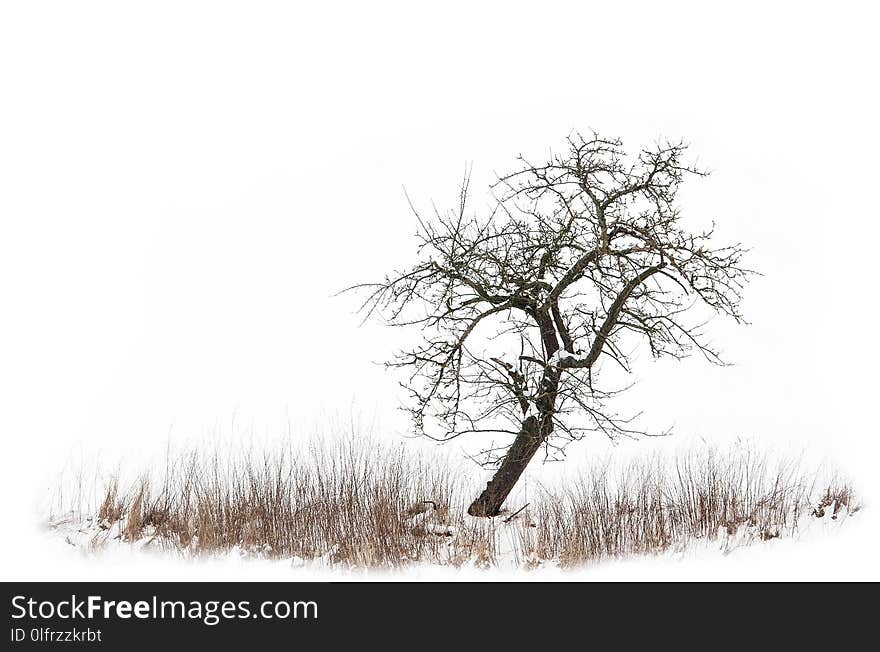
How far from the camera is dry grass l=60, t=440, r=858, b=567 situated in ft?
22.8

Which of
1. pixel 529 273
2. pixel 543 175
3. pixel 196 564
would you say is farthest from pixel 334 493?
pixel 543 175

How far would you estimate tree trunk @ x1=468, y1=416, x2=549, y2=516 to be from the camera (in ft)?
23.4

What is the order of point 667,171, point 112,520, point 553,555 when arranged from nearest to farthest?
point 553,555, point 667,171, point 112,520

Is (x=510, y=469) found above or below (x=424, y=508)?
above

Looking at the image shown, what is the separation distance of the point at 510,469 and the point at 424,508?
0.81m

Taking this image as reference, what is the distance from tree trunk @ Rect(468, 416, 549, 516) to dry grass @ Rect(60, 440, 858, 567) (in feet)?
0.56

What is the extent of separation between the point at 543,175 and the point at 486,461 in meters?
2.45

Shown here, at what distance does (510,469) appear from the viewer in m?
7.28

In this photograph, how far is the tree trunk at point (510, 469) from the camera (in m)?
7.12

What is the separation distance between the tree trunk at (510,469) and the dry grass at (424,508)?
171 mm

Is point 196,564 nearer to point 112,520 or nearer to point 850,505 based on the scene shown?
point 112,520

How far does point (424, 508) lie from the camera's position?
7.37 meters

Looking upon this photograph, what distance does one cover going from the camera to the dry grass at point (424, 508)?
22.8ft

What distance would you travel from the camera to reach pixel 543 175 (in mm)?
7305
